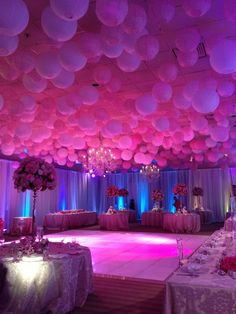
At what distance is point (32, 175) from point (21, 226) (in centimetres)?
838

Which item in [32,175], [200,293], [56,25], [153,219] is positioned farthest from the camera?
[153,219]

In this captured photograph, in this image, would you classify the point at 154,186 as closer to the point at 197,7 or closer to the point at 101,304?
the point at 101,304

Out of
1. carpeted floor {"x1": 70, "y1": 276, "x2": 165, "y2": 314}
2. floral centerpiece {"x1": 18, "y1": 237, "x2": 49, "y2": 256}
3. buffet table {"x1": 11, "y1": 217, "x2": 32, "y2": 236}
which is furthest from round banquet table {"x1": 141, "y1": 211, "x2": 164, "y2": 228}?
floral centerpiece {"x1": 18, "y1": 237, "x2": 49, "y2": 256}

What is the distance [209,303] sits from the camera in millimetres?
2223


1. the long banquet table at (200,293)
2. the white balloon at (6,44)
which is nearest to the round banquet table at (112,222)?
the long banquet table at (200,293)

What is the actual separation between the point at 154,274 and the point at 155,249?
254 centimetres

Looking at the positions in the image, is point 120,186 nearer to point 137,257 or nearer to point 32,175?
point 137,257

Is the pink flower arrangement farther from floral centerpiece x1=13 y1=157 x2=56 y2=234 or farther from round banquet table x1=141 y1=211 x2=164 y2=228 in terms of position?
round banquet table x1=141 y1=211 x2=164 y2=228

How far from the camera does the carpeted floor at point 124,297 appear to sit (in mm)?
3513

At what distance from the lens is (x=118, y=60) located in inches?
135

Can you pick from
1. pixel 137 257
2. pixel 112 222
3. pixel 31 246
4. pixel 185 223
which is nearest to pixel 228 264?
pixel 31 246

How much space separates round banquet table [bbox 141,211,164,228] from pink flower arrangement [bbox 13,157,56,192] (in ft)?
34.8

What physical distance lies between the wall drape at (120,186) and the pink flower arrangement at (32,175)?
9.22 metres

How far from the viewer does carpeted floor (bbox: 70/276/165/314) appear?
11.5 feet
